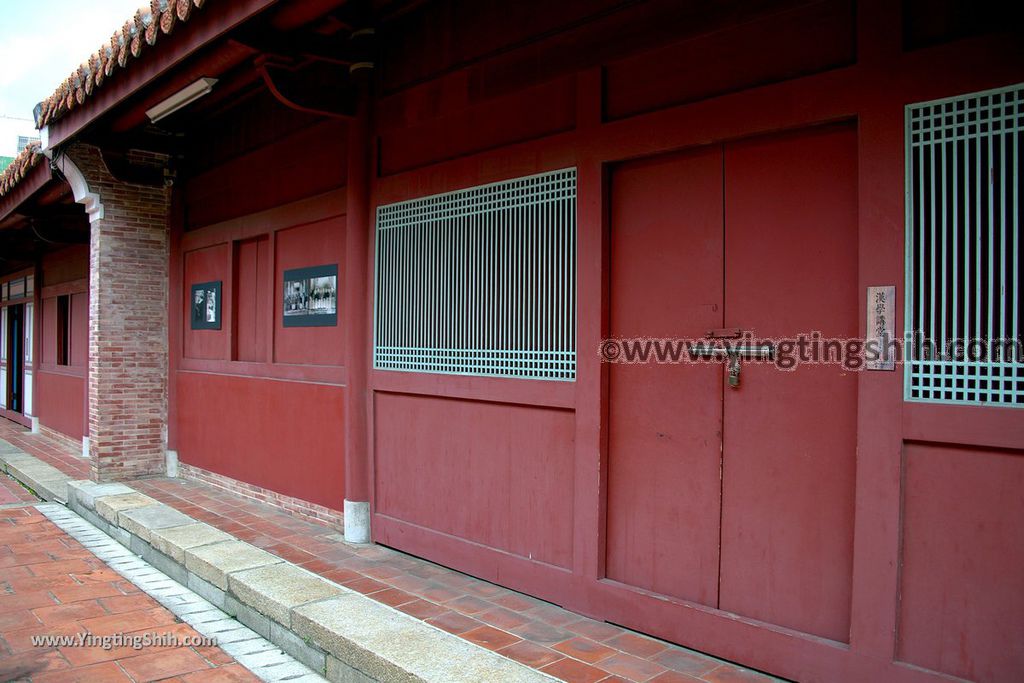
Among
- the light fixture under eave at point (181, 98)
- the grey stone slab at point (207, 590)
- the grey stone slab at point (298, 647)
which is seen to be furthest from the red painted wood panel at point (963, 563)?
the light fixture under eave at point (181, 98)

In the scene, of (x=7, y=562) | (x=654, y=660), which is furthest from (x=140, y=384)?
(x=654, y=660)

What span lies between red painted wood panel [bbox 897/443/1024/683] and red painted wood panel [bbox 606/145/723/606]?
870 mm

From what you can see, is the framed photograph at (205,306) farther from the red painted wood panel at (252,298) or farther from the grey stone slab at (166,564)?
the grey stone slab at (166,564)

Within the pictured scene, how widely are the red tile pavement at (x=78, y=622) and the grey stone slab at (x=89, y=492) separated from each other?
0.65 metres

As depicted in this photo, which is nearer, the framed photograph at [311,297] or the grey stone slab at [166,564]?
the grey stone slab at [166,564]

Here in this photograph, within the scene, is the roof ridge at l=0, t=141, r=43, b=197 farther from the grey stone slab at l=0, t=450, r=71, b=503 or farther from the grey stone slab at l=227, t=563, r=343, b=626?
the grey stone slab at l=227, t=563, r=343, b=626

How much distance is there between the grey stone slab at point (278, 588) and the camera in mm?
3811

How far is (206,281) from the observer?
26.2ft

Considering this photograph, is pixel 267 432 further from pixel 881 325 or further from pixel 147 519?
pixel 881 325

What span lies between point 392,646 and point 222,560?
Answer: 1.83m

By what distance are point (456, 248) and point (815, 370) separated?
97.6 inches

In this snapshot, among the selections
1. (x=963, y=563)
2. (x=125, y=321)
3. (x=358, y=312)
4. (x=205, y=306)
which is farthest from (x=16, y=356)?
(x=963, y=563)

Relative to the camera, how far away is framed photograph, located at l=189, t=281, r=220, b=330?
25.5 feet

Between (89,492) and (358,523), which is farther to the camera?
(89,492)
